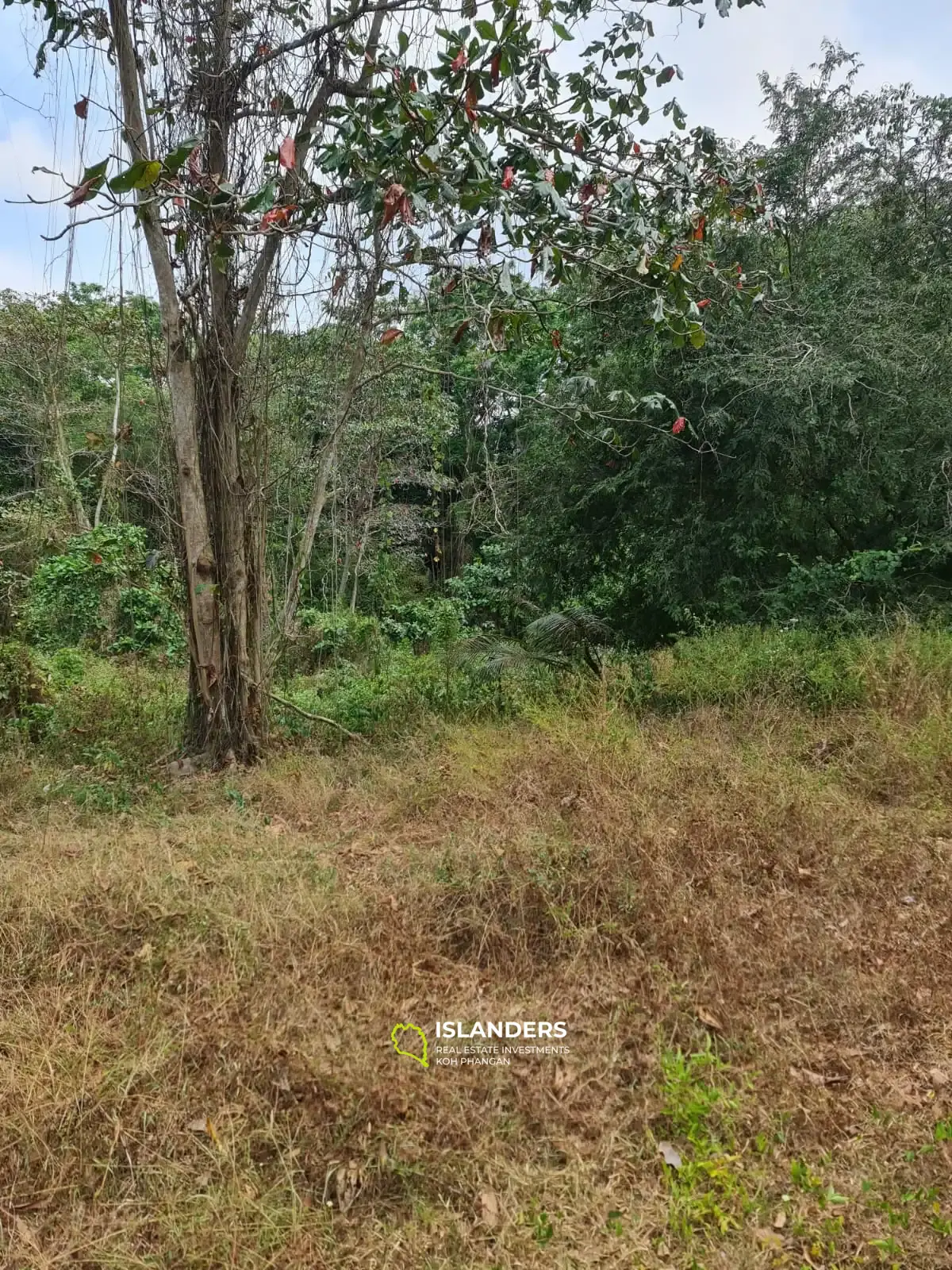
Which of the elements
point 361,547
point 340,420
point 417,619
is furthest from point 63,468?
point 340,420

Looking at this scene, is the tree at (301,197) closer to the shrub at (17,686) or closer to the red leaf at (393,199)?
the red leaf at (393,199)

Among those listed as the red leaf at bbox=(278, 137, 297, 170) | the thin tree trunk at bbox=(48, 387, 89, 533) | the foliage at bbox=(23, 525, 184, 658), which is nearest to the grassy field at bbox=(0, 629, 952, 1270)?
the red leaf at bbox=(278, 137, 297, 170)

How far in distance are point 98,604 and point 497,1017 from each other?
905cm

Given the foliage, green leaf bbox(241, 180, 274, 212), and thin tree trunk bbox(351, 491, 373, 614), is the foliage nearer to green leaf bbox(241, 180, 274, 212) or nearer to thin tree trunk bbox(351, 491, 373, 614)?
thin tree trunk bbox(351, 491, 373, 614)

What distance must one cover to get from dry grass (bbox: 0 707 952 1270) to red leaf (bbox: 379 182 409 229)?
2.41 m

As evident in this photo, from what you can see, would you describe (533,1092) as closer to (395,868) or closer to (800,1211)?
(800,1211)

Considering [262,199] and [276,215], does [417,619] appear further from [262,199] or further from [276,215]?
[262,199]

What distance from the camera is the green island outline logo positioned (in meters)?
2.16

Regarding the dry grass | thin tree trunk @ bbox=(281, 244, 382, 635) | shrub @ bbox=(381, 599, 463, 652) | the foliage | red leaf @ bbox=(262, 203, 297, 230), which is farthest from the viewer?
shrub @ bbox=(381, 599, 463, 652)

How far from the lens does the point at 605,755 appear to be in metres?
3.82

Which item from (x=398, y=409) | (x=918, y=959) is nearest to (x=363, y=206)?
(x=918, y=959)

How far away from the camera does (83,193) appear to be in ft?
7.25

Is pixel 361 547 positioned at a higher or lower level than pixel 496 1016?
higher

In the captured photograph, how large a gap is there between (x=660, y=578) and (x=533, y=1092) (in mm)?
5140
